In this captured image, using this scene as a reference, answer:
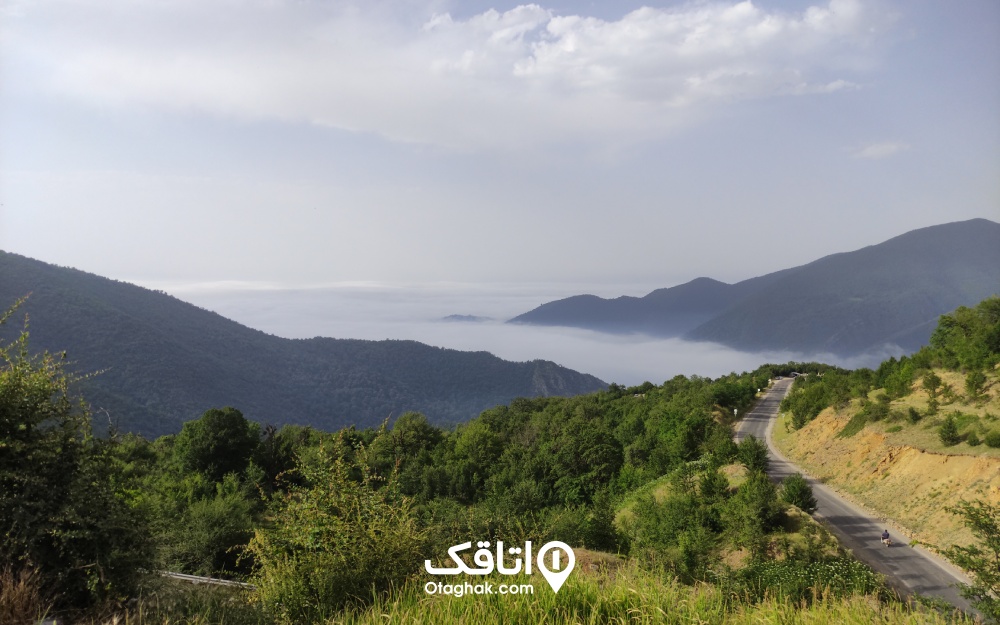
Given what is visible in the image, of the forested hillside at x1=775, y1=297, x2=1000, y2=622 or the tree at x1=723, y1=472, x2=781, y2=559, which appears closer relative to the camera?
the tree at x1=723, y1=472, x2=781, y2=559

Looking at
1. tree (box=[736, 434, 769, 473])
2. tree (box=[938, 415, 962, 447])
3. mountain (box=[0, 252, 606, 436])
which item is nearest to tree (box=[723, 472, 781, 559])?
tree (box=[736, 434, 769, 473])

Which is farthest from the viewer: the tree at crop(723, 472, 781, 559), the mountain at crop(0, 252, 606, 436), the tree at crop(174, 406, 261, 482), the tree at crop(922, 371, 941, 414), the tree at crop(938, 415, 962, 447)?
the mountain at crop(0, 252, 606, 436)

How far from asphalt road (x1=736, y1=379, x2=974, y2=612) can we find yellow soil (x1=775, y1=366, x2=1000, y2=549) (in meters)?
0.81

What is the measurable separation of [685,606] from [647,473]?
3198 cm

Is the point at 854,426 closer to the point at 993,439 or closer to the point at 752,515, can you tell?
the point at 993,439

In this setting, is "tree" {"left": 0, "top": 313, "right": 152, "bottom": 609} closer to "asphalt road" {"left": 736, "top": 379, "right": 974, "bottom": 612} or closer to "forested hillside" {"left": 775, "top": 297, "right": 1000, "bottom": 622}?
"forested hillside" {"left": 775, "top": 297, "right": 1000, "bottom": 622}

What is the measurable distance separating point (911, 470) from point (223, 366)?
95331mm

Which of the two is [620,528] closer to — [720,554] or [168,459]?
[720,554]

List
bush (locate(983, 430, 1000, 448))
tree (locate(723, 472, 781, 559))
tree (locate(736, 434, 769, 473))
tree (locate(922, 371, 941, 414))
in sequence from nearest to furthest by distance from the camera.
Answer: tree (locate(723, 472, 781, 559))
bush (locate(983, 430, 1000, 448))
tree (locate(736, 434, 769, 473))
tree (locate(922, 371, 941, 414))

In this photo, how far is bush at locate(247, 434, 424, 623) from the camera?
15.2 feet

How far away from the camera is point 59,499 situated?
4.92 m

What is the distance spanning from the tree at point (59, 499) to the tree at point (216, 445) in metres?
31.9

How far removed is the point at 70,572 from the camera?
15.4ft

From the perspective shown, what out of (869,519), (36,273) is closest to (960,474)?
(869,519)
